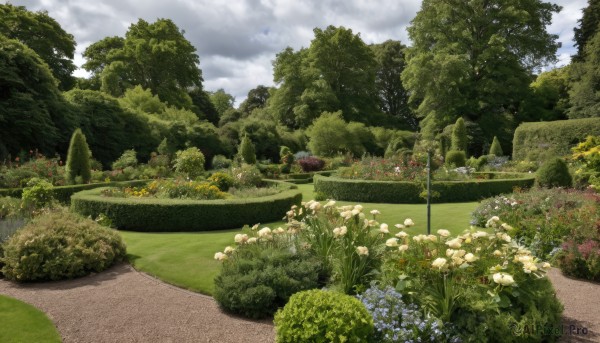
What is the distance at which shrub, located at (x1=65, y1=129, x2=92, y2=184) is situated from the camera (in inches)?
620

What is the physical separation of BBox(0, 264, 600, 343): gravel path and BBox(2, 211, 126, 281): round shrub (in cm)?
21

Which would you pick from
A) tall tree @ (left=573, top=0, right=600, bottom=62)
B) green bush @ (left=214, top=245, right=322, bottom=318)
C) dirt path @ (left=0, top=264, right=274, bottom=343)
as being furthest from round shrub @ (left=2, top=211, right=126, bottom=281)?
tall tree @ (left=573, top=0, right=600, bottom=62)

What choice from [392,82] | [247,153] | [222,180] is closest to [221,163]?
[247,153]

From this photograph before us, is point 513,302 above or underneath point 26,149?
underneath

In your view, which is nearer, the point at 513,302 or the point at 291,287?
the point at 513,302

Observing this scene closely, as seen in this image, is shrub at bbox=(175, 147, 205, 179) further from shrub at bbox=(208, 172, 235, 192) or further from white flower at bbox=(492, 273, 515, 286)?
white flower at bbox=(492, 273, 515, 286)

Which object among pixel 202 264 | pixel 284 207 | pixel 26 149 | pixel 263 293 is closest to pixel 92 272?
pixel 202 264

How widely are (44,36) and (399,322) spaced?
111 ft

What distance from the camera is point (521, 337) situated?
407 cm

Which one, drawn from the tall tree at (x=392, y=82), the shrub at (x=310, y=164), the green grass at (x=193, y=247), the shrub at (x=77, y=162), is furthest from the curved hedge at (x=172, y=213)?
the tall tree at (x=392, y=82)

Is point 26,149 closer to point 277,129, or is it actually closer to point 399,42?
point 277,129

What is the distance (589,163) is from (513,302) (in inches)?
177

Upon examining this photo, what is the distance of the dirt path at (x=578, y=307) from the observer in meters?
4.56

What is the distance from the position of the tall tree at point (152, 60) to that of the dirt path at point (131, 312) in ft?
104
